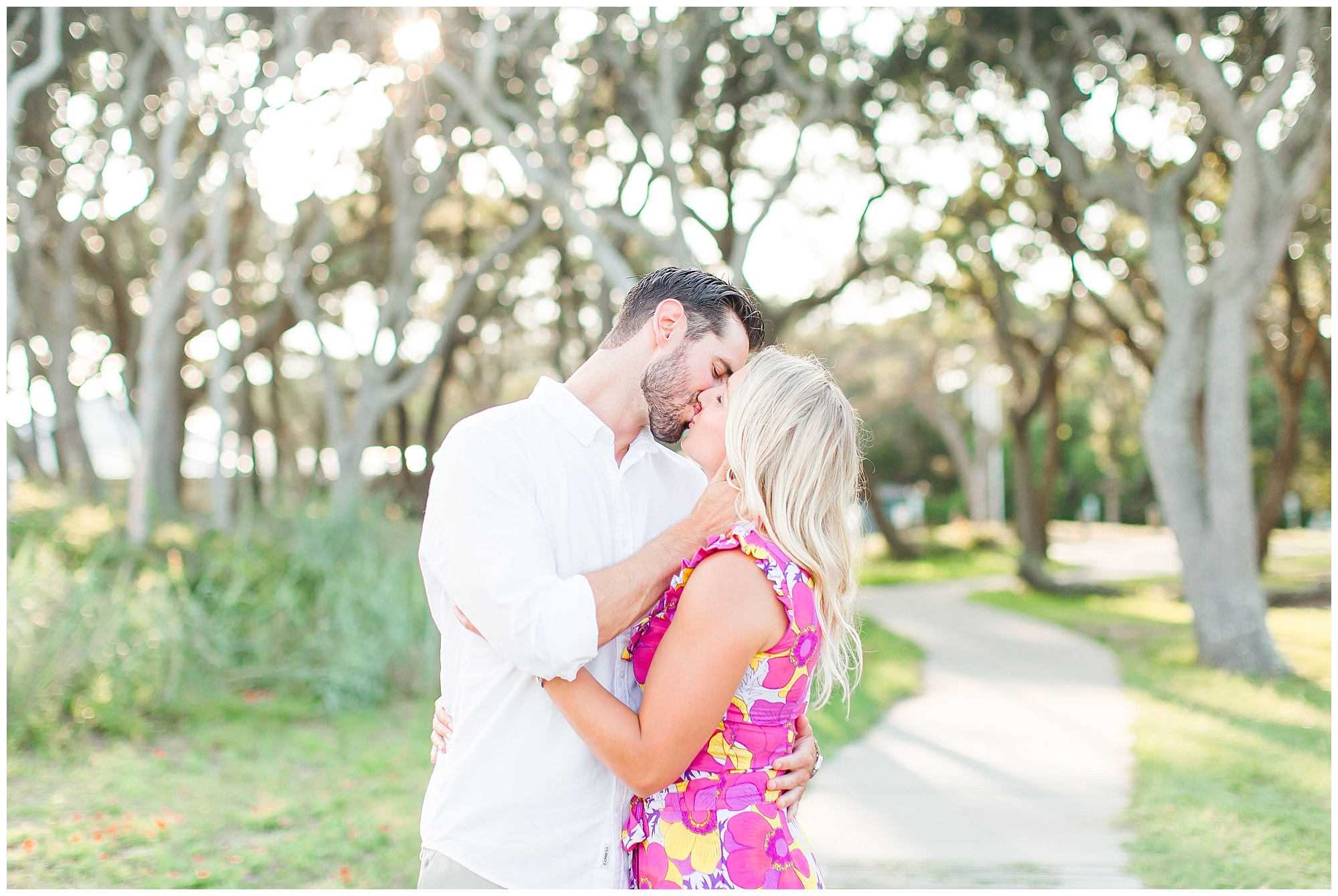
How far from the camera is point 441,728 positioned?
2258 mm

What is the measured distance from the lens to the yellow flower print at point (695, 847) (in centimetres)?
205

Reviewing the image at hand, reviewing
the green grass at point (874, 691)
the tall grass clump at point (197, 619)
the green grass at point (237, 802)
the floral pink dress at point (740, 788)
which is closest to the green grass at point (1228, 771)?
the green grass at point (874, 691)

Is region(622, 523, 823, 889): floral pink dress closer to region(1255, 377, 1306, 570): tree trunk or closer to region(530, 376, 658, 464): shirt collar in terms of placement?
region(530, 376, 658, 464): shirt collar

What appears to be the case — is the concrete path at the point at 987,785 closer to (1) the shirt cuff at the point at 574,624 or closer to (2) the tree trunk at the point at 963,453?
(1) the shirt cuff at the point at 574,624

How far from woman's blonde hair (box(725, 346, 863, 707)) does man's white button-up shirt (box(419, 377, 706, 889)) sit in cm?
33

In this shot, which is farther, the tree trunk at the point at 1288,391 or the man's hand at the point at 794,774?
the tree trunk at the point at 1288,391

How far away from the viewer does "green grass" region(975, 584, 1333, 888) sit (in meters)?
4.90

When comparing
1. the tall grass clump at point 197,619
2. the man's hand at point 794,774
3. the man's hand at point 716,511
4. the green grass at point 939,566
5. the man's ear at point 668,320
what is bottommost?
the green grass at point 939,566

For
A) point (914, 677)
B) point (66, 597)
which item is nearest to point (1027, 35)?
point (914, 677)

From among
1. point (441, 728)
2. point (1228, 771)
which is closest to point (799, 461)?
point (441, 728)

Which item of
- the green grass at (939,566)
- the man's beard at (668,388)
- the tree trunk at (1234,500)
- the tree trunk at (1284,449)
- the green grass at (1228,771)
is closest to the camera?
the man's beard at (668,388)

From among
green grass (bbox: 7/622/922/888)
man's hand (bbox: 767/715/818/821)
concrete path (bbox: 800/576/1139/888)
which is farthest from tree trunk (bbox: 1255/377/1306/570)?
man's hand (bbox: 767/715/818/821)

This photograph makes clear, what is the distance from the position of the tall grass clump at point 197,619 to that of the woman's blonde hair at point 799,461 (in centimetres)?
621

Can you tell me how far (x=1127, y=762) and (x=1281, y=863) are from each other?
1.87 metres
